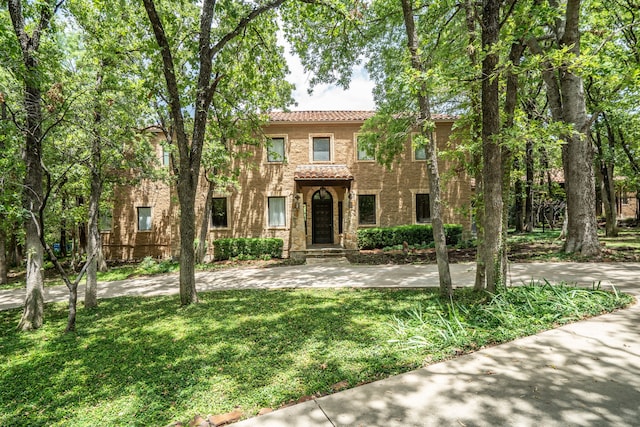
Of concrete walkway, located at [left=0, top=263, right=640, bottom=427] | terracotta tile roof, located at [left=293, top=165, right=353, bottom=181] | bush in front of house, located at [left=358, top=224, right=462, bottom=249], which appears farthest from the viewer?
bush in front of house, located at [left=358, top=224, right=462, bottom=249]

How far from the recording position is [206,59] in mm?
6051

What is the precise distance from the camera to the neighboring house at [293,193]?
15.6 meters

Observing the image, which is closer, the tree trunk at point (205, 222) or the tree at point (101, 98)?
the tree at point (101, 98)

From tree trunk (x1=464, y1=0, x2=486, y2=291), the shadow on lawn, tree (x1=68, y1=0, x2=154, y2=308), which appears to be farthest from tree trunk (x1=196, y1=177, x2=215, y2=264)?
tree trunk (x1=464, y1=0, x2=486, y2=291)

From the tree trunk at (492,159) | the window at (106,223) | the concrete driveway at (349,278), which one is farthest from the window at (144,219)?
the tree trunk at (492,159)

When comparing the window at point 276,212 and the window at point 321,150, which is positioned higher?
the window at point 321,150

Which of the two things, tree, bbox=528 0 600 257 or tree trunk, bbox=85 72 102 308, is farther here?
tree, bbox=528 0 600 257

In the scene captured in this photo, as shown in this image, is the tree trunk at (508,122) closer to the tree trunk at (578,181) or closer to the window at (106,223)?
the tree trunk at (578,181)

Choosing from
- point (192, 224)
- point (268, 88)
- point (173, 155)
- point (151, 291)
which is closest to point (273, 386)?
point (192, 224)

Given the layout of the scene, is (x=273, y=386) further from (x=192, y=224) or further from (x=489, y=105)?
(x=489, y=105)

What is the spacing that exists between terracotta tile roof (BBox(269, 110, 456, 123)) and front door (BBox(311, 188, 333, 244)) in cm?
390

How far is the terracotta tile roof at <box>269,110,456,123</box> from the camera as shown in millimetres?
15574

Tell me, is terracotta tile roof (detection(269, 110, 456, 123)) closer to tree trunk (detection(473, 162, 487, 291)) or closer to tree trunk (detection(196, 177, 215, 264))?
tree trunk (detection(196, 177, 215, 264))

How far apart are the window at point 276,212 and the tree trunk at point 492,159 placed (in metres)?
11.9
